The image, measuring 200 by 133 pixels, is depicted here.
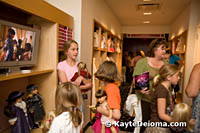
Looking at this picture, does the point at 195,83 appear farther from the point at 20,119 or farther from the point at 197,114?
the point at 20,119

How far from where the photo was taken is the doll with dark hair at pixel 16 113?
147cm

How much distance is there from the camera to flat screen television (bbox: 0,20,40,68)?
1339mm

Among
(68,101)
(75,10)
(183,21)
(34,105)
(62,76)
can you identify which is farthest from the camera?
(183,21)

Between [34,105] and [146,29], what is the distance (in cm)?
733

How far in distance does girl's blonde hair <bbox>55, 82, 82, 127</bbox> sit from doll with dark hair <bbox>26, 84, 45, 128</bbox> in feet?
1.96

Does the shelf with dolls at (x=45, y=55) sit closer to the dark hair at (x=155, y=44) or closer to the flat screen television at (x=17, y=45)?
the flat screen television at (x=17, y=45)

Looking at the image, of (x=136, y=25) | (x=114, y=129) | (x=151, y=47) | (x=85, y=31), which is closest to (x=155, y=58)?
(x=151, y=47)

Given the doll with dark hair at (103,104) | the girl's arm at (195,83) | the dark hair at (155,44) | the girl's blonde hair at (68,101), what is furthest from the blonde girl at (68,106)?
the dark hair at (155,44)

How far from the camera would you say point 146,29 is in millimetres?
8000

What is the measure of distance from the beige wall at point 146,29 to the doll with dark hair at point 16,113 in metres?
7.37

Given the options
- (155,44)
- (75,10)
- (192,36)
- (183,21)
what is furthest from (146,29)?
A: (155,44)

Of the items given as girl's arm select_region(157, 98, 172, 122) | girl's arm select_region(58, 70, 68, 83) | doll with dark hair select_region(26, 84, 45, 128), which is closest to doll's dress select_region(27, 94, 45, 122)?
doll with dark hair select_region(26, 84, 45, 128)

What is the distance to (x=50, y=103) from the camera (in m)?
2.05

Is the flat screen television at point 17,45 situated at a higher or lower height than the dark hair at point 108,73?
higher
